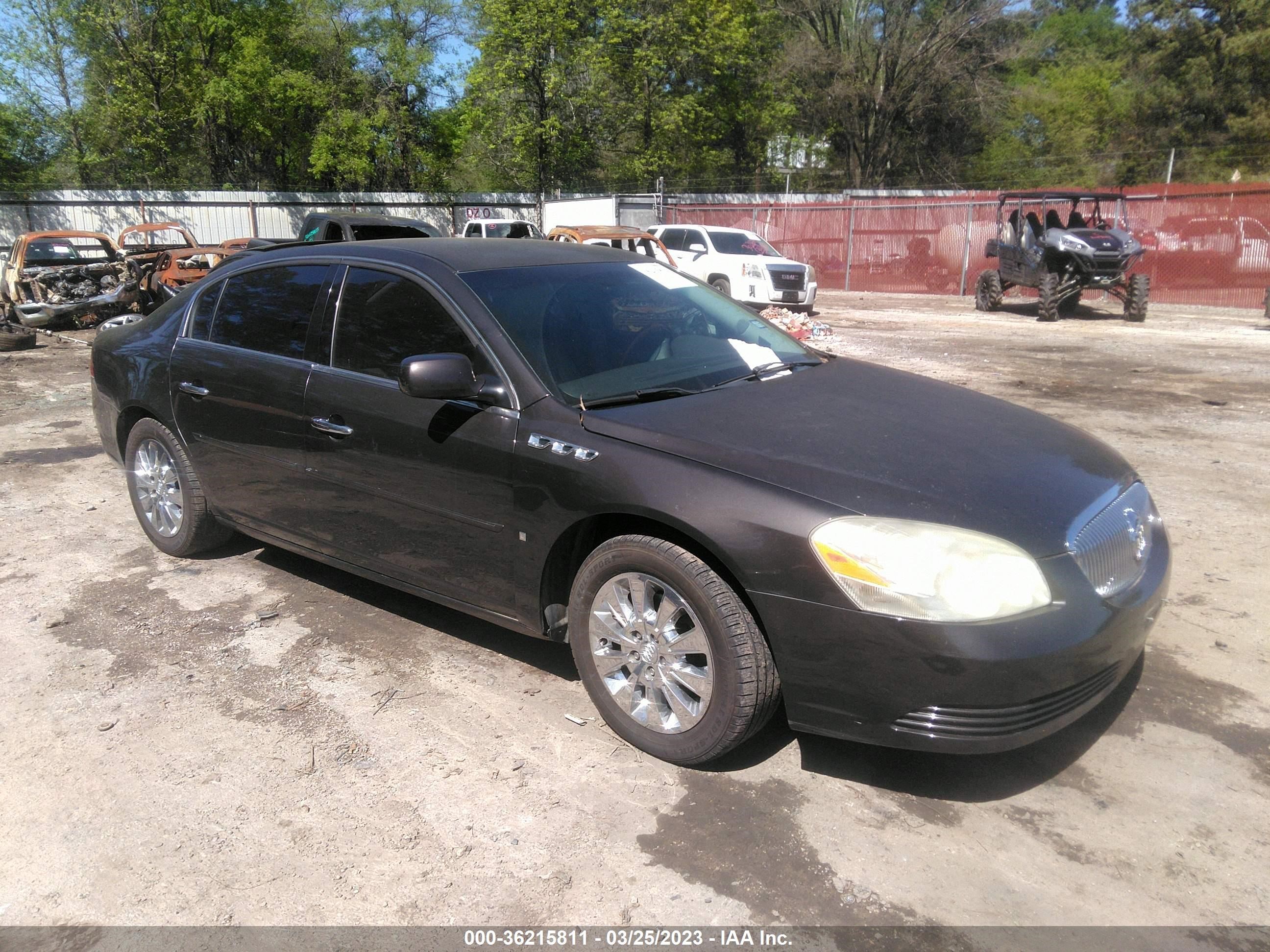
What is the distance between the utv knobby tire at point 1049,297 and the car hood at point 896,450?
571 inches

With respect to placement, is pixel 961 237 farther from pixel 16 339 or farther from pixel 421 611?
pixel 421 611

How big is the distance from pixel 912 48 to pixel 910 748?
141 ft

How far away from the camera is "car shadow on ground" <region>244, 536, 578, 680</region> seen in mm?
4039

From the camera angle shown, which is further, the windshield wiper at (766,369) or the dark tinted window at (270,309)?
the dark tinted window at (270,309)

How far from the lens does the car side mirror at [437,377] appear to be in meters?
3.35

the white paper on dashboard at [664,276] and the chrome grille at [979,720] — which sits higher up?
the white paper on dashboard at [664,276]

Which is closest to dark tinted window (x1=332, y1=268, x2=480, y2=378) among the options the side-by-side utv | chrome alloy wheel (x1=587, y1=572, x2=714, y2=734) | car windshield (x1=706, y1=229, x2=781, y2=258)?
chrome alloy wheel (x1=587, y1=572, x2=714, y2=734)

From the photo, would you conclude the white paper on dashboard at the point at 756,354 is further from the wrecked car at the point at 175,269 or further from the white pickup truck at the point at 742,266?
the white pickup truck at the point at 742,266

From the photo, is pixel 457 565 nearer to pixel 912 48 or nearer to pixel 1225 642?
pixel 1225 642

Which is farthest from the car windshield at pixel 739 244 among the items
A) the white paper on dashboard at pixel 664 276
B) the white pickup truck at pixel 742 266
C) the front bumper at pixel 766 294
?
the white paper on dashboard at pixel 664 276

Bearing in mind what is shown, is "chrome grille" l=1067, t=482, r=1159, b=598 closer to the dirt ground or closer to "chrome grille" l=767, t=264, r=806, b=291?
the dirt ground

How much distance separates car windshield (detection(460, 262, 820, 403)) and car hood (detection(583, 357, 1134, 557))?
19 cm

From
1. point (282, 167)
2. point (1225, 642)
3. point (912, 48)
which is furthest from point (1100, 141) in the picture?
point (1225, 642)

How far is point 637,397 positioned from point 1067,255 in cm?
1572
